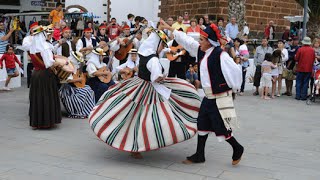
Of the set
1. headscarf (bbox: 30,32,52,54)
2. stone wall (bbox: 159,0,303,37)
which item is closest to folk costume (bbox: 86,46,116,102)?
headscarf (bbox: 30,32,52,54)

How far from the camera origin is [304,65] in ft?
39.7

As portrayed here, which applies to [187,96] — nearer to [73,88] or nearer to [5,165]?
[5,165]

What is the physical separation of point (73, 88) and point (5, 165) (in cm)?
325

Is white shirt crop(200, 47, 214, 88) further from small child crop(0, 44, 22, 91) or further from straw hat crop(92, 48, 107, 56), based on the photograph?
small child crop(0, 44, 22, 91)

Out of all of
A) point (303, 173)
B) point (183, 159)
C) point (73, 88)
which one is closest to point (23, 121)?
point (73, 88)

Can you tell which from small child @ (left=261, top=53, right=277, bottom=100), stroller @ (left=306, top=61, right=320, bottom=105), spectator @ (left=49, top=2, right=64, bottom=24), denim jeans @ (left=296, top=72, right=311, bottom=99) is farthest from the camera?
spectator @ (left=49, top=2, right=64, bottom=24)

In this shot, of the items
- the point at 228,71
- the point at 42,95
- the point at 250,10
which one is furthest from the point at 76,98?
the point at 250,10

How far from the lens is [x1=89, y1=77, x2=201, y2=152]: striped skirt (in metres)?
5.49

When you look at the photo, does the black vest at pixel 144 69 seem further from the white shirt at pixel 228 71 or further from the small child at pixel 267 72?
the small child at pixel 267 72

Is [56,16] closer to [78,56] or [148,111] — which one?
[78,56]

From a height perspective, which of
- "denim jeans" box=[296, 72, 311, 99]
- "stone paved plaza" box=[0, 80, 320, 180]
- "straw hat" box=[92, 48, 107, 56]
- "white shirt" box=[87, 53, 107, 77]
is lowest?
"stone paved plaza" box=[0, 80, 320, 180]

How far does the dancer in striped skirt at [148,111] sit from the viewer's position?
217 inches

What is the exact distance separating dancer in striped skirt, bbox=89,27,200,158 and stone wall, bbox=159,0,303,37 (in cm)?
1462

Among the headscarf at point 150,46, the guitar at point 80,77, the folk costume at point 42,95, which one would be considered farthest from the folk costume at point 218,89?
the guitar at point 80,77
